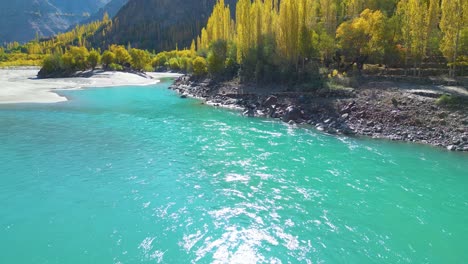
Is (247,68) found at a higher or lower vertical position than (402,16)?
lower

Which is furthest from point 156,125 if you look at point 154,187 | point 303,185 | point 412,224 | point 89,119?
point 412,224

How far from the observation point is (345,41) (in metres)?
46.2

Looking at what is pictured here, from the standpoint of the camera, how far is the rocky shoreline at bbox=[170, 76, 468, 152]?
2973 cm

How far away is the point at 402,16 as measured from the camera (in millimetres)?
46281

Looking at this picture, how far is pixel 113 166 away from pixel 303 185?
12.8 metres

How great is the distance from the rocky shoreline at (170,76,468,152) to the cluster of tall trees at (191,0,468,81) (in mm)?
6010

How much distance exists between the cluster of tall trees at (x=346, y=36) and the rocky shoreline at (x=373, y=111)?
601cm

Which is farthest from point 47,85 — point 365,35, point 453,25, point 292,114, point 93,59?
point 453,25

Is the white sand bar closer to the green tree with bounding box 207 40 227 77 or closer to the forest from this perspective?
the green tree with bounding box 207 40 227 77

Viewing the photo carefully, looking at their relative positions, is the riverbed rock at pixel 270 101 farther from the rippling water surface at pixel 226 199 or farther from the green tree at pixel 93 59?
the green tree at pixel 93 59

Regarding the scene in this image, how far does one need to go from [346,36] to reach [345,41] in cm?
74

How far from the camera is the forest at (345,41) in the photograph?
40.7 meters

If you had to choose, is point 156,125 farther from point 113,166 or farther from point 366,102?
point 366,102

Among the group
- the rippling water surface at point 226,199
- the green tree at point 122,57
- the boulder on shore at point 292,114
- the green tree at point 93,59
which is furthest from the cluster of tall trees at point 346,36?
the green tree at point 122,57
